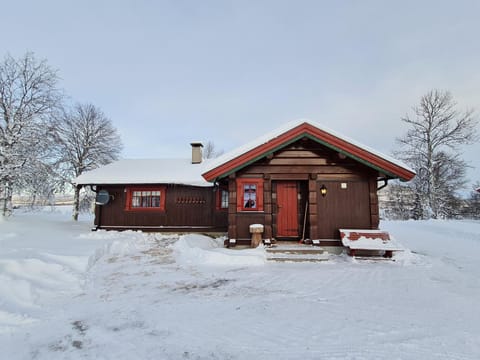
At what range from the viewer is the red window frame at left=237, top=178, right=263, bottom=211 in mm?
7821

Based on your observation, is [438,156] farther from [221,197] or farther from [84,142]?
[84,142]

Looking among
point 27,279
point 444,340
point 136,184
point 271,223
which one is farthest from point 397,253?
point 136,184

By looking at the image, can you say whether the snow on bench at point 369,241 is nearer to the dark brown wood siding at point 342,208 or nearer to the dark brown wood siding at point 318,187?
the dark brown wood siding at point 342,208

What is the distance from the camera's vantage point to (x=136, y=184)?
38.9 feet

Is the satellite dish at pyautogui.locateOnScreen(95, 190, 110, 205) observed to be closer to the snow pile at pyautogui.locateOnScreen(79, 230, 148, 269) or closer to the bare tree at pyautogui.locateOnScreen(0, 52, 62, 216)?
the snow pile at pyautogui.locateOnScreen(79, 230, 148, 269)

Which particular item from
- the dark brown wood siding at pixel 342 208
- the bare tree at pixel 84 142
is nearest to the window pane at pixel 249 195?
the dark brown wood siding at pixel 342 208

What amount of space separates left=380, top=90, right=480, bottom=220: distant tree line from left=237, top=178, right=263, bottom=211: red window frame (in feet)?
59.2

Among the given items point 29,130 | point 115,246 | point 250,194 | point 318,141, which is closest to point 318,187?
point 318,141

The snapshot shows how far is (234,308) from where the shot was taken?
11.8ft

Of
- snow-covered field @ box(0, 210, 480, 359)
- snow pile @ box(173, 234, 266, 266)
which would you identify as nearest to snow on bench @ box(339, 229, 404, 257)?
snow-covered field @ box(0, 210, 480, 359)

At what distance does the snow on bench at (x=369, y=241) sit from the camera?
6461 millimetres

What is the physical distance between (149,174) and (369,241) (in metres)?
10.3

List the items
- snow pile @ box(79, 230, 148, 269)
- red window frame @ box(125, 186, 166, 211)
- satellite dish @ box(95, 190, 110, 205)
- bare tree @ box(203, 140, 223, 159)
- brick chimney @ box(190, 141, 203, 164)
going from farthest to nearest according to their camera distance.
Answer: bare tree @ box(203, 140, 223, 159) < brick chimney @ box(190, 141, 203, 164) < red window frame @ box(125, 186, 166, 211) < satellite dish @ box(95, 190, 110, 205) < snow pile @ box(79, 230, 148, 269)

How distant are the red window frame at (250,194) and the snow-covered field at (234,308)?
71.1 inches
